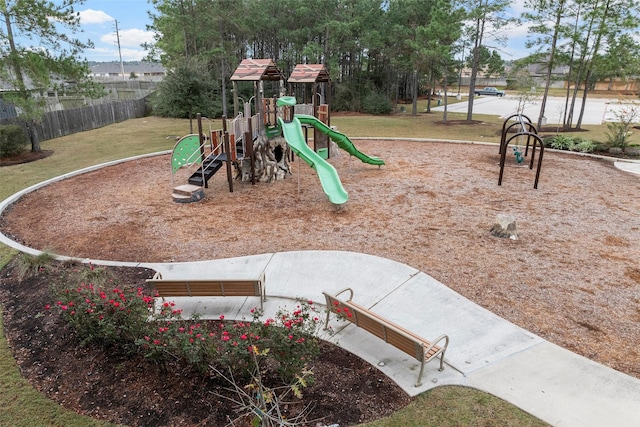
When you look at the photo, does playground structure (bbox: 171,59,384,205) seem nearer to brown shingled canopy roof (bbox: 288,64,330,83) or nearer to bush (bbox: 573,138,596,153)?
brown shingled canopy roof (bbox: 288,64,330,83)

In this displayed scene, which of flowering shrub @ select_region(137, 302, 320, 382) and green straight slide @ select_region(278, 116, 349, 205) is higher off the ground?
green straight slide @ select_region(278, 116, 349, 205)

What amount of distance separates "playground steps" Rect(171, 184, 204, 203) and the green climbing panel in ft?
4.33

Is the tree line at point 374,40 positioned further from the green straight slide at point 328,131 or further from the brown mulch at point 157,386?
the brown mulch at point 157,386

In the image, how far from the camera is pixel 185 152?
13.0 meters

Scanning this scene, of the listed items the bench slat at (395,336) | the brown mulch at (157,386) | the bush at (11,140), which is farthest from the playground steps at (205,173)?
the bush at (11,140)

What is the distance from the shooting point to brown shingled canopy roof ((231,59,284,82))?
1293cm

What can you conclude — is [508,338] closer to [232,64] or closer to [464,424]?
[464,424]

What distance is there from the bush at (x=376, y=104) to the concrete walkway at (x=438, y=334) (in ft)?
94.1

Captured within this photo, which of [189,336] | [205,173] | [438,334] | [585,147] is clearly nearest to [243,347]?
[189,336]

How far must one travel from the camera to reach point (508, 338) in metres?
5.67

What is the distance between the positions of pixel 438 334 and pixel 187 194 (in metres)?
8.13

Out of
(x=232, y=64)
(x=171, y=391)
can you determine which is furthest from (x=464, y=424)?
(x=232, y=64)

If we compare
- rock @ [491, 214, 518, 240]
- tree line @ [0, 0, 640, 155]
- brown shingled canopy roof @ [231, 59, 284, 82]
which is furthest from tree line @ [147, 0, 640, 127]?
rock @ [491, 214, 518, 240]

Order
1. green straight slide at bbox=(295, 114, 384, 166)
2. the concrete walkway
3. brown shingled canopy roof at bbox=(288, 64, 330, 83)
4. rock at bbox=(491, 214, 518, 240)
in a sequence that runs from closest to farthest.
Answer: the concrete walkway → rock at bbox=(491, 214, 518, 240) → green straight slide at bbox=(295, 114, 384, 166) → brown shingled canopy roof at bbox=(288, 64, 330, 83)
